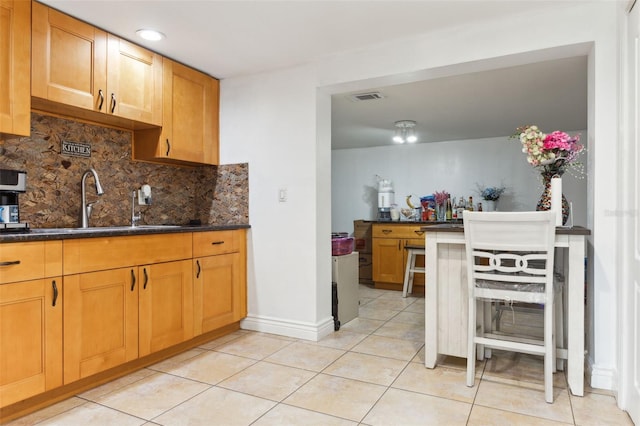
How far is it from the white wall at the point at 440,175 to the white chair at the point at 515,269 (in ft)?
11.9

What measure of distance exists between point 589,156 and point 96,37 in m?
3.12

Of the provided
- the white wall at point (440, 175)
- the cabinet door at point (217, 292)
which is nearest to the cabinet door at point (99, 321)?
the cabinet door at point (217, 292)

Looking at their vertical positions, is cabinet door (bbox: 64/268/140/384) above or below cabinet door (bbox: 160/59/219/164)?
below

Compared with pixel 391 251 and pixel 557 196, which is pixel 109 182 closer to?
pixel 557 196

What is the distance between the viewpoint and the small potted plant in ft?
18.1

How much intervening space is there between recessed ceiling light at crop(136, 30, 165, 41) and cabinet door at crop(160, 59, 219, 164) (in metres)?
0.32

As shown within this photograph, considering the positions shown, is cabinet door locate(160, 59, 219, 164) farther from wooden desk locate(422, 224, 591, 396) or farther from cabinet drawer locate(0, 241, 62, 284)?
wooden desk locate(422, 224, 591, 396)

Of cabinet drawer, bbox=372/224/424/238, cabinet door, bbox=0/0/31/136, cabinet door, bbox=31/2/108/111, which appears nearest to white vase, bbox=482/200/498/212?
cabinet drawer, bbox=372/224/424/238

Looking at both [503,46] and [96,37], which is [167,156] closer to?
[96,37]

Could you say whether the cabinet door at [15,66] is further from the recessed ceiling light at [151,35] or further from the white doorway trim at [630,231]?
the white doorway trim at [630,231]

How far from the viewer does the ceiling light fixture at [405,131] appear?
4829 millimetres

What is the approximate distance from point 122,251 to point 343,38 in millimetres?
1968

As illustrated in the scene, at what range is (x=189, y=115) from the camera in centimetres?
325

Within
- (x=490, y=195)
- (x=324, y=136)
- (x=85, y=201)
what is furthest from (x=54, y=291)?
(x=490, y=195)
